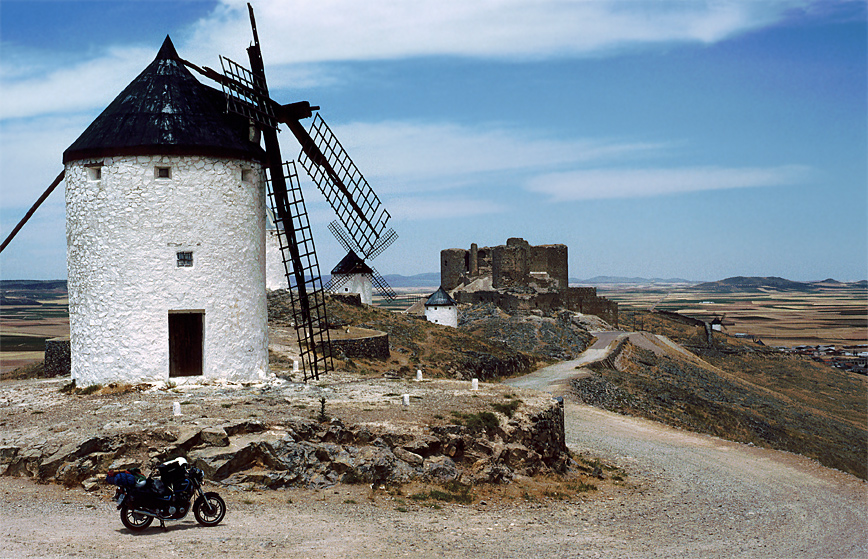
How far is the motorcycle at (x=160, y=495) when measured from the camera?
1112 cm

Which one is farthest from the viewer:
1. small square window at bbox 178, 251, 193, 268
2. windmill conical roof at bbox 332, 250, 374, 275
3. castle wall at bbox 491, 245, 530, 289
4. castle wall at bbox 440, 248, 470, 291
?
castle wall at bbox 440, 248, 470, 291

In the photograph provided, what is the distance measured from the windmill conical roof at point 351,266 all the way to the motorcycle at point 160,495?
45.6 m

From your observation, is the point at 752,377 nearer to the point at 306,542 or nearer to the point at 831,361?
the point at 831,361

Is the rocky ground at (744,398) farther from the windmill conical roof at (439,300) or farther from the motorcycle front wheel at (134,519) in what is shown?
the motorcycle front wheel at (134,519)

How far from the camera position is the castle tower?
19.4m

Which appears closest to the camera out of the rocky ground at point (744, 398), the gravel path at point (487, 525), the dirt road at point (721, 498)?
the gravel path at point (487, 525)

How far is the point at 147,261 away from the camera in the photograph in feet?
63.8

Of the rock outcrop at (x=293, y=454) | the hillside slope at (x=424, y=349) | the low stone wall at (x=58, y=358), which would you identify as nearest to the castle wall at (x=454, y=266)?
the hillside slope at (x=424, y=349)

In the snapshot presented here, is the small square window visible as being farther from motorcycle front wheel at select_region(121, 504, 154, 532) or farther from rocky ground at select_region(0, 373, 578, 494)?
motorcycle front wheel at select_region(121, 504, 154, 532)

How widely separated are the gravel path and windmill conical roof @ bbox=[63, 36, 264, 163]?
28.8 ft

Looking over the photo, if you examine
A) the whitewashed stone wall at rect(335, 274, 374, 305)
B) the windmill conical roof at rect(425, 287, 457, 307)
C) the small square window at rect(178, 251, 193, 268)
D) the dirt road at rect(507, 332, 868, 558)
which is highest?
the small square window at rect(178, 251, 193, 268)

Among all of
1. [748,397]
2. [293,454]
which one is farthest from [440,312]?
[293,454]

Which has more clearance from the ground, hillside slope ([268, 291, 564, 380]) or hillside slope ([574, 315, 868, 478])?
hillside slope ([268, 291, 564, 380])

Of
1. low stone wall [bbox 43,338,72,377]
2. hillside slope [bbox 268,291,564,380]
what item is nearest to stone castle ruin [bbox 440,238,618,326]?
hillside slope [bbox 268,291,564,380]
